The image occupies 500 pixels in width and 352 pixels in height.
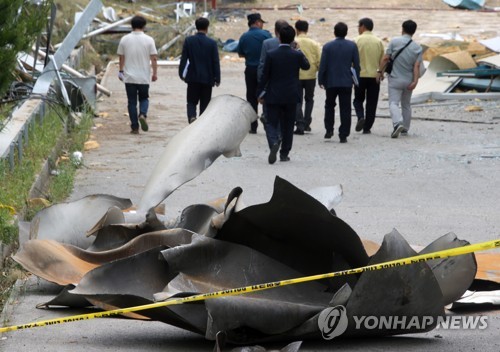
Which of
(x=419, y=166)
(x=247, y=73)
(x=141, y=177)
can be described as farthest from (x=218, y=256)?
(x=247, y=73)

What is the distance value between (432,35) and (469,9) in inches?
365

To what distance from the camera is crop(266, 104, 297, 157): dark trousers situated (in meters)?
13.6

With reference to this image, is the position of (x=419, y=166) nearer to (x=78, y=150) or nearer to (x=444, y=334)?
(x=78, y=150)

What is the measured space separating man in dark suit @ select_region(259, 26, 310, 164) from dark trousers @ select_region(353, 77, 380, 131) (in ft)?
9.06

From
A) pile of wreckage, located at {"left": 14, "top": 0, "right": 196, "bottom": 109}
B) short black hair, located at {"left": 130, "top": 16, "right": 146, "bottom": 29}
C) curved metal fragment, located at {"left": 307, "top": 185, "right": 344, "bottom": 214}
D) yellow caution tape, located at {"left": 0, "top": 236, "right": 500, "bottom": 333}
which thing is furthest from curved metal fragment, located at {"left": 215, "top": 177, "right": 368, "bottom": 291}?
short black hair, located at {"left": 130, "top": 16, "right": 146, "bottom": 29}

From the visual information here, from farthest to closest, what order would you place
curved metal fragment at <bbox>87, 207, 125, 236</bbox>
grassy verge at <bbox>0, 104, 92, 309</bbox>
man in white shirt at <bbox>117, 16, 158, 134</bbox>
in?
man in white shirt at <bbox>117, 16, 158, 134</bbox>, grassy verge at <bbox>0, 104, 92, 309</bbox>, curved metal fragment at <bbox>87, 207, 125, 236</bbox>

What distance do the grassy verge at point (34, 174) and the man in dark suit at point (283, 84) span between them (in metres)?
2.60

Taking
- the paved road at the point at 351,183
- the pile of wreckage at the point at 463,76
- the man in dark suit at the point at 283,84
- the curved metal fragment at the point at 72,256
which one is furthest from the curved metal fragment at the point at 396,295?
the pile of wreckage at the point at 463,76

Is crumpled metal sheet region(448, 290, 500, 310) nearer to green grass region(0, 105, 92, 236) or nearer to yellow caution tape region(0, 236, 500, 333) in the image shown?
yellow caution tape region(0, 236, 500, 333)

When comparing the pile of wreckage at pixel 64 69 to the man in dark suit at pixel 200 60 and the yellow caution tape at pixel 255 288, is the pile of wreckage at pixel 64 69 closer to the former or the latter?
the man in dark suit at pixel 200 60

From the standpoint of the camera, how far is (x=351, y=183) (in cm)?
1198

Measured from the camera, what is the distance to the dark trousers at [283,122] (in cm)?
1358

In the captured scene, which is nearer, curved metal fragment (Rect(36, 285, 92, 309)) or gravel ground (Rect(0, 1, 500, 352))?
gravel ground (Rect(0, 1, 500, 352))

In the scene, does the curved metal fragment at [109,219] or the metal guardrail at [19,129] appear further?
the metal guardrail at [19,129]
